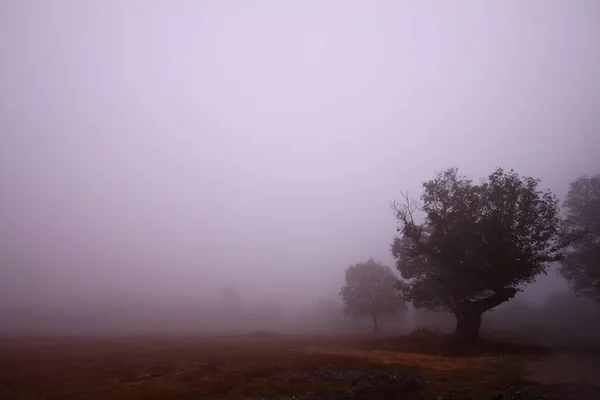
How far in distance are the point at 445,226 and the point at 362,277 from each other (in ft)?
112

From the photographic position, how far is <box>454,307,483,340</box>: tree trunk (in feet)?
112

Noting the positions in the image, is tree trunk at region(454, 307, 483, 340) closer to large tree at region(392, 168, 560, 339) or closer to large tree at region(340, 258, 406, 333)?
large tree at region(392, 168, 560, 339)

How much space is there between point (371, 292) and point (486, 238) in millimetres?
35649

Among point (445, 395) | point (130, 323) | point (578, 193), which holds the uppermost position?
point (578, 193)

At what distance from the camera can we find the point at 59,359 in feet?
101

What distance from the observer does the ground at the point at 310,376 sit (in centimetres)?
1740

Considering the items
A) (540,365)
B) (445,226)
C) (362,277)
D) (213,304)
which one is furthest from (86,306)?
(540,365)

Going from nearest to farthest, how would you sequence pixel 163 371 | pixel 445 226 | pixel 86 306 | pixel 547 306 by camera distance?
pixel 163 371 → pixel 445 226 → pixel 547 306 → pixel 86 306

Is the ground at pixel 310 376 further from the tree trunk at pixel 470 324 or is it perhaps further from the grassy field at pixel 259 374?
the tree trunk at pixel 470 324

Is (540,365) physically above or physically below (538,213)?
below

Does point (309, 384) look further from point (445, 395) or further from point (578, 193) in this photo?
point (578, 193)

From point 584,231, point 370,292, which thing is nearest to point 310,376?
point 584,231

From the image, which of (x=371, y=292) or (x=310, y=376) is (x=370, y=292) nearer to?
(x=371, y=292)

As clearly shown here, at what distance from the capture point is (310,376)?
21250mm
